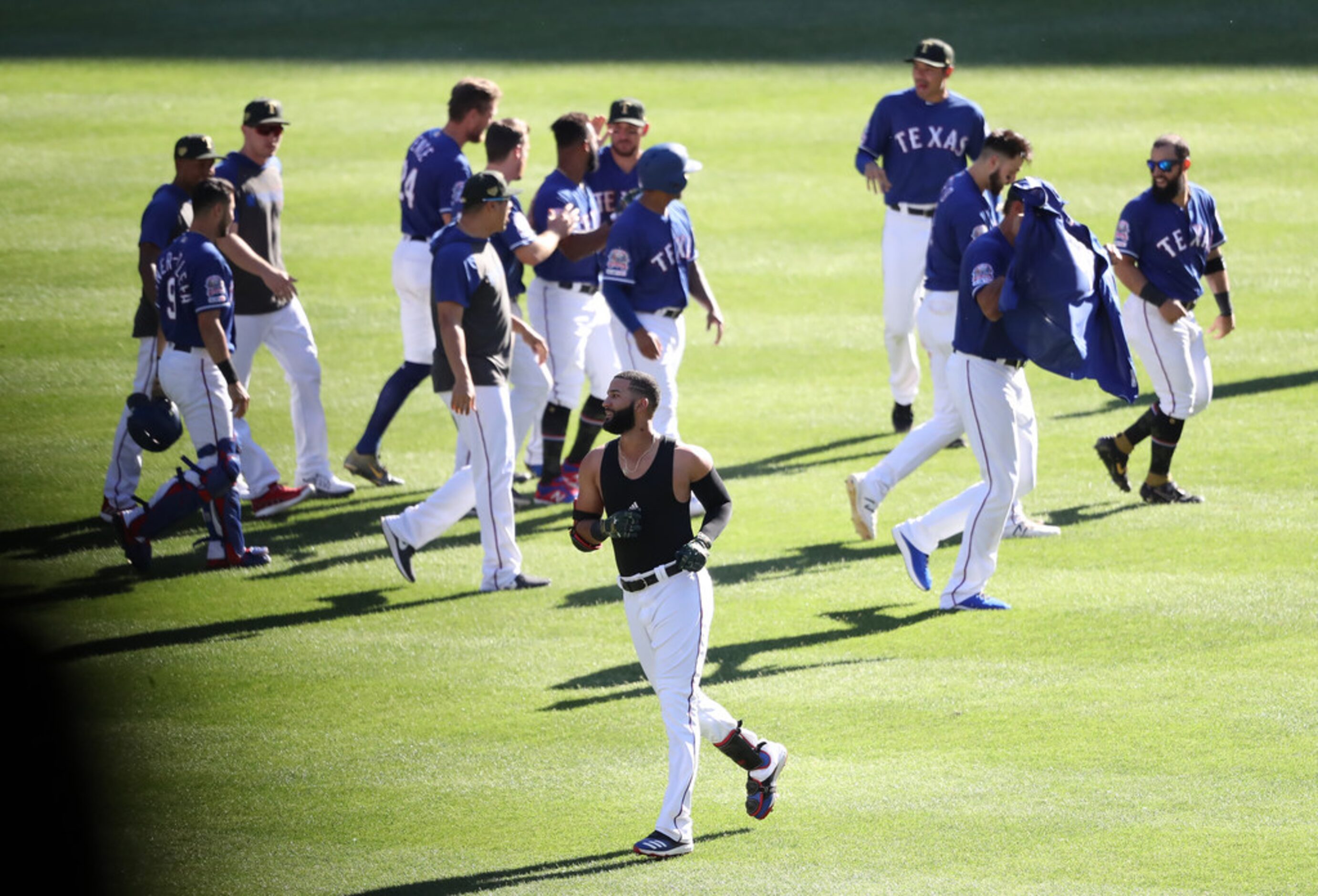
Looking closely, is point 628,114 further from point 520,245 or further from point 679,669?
point 679,669

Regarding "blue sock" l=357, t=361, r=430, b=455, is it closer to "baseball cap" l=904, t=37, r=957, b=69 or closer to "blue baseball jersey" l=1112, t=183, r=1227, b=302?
"baseball cap" l=904, t=37, r=957, b=69

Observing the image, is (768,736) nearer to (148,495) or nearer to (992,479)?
(992,479)

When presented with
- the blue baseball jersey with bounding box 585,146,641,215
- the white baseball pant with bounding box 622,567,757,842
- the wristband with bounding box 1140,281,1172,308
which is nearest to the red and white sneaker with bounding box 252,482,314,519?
the blue baseball jersey with bounding box 585,146,641,215

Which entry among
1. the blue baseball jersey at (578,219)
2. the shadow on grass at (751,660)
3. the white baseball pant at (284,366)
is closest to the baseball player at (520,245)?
the blue baseball jersey at (578,219)

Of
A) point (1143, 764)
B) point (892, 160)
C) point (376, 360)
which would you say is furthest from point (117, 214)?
point (1143, 764)

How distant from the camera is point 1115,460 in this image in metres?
→ 11.1

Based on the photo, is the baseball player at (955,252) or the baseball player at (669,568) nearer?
the baseball player at (669,568)

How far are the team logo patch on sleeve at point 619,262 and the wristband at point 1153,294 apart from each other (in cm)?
331

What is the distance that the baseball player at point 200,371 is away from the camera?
991 cm

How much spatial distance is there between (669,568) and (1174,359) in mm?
5447

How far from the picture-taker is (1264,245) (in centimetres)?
1669

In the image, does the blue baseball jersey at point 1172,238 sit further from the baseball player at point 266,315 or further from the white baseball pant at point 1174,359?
the baseball player at point 266,315

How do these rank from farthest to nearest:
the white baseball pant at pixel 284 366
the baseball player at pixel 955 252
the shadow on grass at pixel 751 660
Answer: the white baseball pant at pixel 284 366
the baseball player at pixel 955 252
the shadow on grass at pixel 751 660

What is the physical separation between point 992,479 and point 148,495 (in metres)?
5.96
